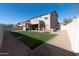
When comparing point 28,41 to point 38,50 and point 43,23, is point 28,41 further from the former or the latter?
point 43,23

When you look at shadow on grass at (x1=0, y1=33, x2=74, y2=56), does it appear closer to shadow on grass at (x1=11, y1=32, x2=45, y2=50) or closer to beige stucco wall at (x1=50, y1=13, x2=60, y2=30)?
shadow on grass at (x1=11, y1=32, x2=45, y2=50)

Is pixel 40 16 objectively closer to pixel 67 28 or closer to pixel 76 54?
pixel 67 28

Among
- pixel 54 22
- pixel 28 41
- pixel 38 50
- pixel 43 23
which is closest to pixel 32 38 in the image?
pixel 28 41

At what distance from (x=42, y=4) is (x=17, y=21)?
0.75 m

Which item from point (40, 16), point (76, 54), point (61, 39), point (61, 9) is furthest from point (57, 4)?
point (76, 54)

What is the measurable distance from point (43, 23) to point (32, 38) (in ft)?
1.52

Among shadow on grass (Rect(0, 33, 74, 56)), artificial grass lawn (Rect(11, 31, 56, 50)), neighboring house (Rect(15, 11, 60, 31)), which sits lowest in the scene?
shadow on grass (Rect(0, 33, 74, 56))

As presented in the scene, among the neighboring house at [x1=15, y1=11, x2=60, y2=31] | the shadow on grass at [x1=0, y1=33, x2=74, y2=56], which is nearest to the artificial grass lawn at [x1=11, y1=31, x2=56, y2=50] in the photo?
the shadow on grass at [x1=0, y1=33, x2=74, y2=56]

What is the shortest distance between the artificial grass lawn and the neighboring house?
0.42 feet

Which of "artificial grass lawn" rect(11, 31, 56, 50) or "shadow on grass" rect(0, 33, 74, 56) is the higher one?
"artificial grass lawn" rect(11, 31, 56, 50)

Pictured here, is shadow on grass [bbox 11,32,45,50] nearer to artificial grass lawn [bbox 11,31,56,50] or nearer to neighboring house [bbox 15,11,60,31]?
artificial grass lawn [bbox 11,31,56,50]

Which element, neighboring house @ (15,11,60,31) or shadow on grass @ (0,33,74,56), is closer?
shadow on grass @ (0,33,74,56)

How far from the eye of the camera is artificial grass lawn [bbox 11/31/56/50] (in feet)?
14.4

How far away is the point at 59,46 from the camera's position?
438 centimetres
